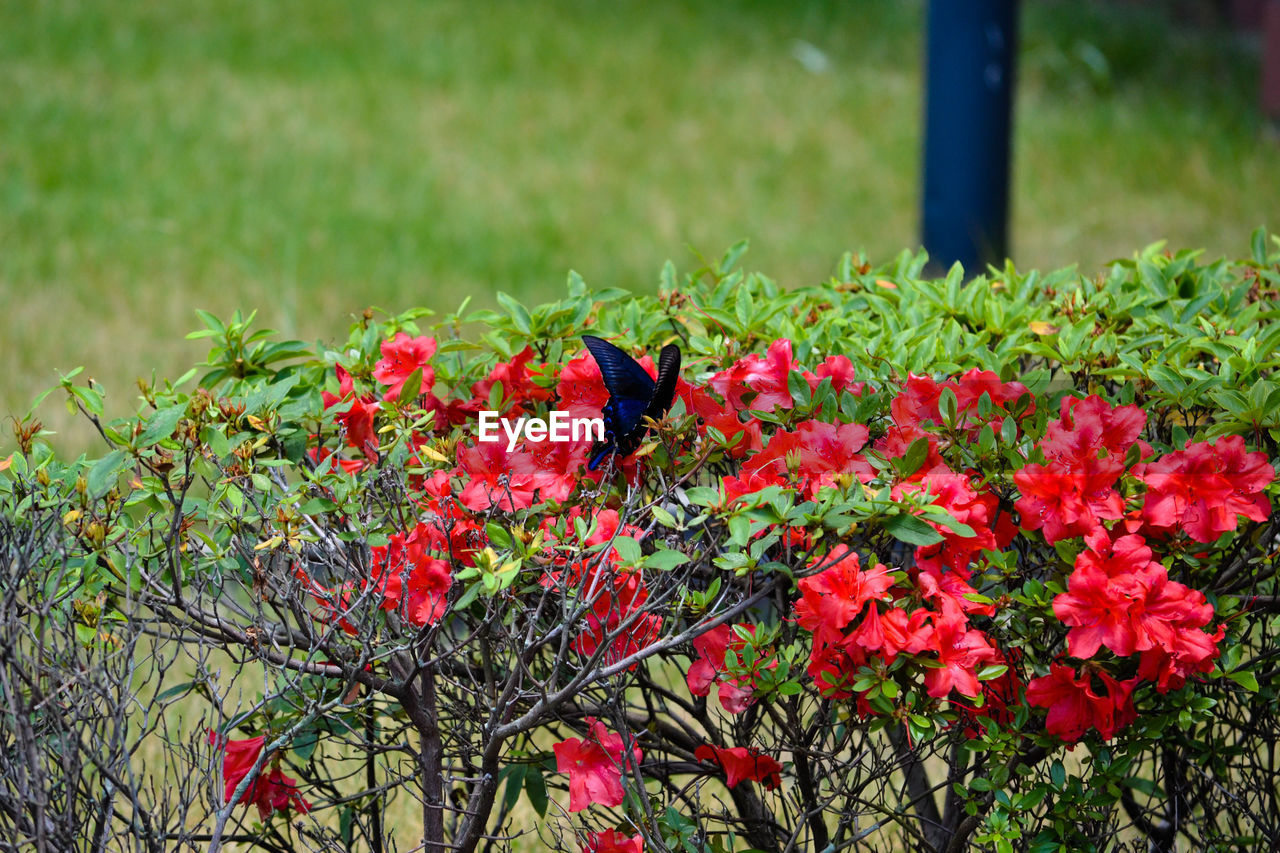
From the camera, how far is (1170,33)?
10781mm

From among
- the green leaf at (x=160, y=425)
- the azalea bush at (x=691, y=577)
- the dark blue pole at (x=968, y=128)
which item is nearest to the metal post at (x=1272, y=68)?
the dark blue pole at (x=968, y=128)

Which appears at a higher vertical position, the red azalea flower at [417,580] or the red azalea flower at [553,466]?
the red azalea flower at [553,466]

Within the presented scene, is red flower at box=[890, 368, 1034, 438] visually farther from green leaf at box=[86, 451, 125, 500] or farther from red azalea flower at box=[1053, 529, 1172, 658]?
green leaf at box=[86, 451, 125, 500]

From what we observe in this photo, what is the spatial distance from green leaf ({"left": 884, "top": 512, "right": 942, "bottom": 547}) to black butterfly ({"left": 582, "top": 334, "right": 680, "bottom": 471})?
347 mm

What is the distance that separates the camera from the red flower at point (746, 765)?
70.0 inches

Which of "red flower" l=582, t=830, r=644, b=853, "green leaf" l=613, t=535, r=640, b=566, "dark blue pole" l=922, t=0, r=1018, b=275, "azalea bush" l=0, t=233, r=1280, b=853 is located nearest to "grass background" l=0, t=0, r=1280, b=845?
"dark blue pole" l=922, t=0, r=1018, b=275

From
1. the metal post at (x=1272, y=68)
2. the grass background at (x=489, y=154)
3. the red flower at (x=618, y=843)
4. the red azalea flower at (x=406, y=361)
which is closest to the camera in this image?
the red flower at (x=618, y=843)

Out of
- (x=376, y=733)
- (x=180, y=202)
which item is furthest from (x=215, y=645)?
(x=180, y=202)

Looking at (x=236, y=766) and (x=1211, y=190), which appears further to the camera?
(x=1211, y=190)

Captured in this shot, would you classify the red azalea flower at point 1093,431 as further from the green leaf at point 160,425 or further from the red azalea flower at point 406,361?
the green leaf at point 160,425

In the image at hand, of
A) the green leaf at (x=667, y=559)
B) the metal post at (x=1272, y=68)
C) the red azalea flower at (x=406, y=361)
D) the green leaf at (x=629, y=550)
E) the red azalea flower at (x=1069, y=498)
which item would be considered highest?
the metal post at (x=1272, y=68)

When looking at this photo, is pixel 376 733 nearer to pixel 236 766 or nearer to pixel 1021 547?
pixel 236 766

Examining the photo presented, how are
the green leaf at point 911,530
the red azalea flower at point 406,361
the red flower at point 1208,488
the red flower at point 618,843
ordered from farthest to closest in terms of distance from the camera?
the red azalea flower at point 406,361 → the red flower at point 618,843 → the red flower at point 1208,488 → the green leaf at point 911,530

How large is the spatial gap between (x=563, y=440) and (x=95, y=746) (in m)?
0.72
